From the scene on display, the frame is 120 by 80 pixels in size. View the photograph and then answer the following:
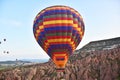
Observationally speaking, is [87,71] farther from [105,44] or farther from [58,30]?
[58,30]

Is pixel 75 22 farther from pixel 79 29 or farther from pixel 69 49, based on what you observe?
pixel 69 49

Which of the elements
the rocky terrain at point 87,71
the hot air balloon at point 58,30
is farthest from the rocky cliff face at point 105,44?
the hot air balloon at point 58,30

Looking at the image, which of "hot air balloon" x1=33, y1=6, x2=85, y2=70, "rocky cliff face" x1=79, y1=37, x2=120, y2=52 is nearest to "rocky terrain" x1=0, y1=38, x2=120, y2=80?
"rocky cliff face" x1=79, y1=37, x2=120, y2=52

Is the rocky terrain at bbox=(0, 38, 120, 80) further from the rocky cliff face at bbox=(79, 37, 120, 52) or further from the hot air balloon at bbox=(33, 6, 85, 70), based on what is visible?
the hot air balloon at bbox=(33, 6, 85, 70)

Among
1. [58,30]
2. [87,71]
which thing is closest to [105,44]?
[87,71]

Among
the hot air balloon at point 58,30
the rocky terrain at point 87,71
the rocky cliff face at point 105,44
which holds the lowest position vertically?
the rocky terrain at point 87,71

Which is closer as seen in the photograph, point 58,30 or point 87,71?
point 58,30

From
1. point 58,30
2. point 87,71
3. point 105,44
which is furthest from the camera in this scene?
point 105,44

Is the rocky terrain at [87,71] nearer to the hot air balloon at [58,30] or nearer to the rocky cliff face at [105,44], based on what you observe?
the rocky cliff face at [105,44]
